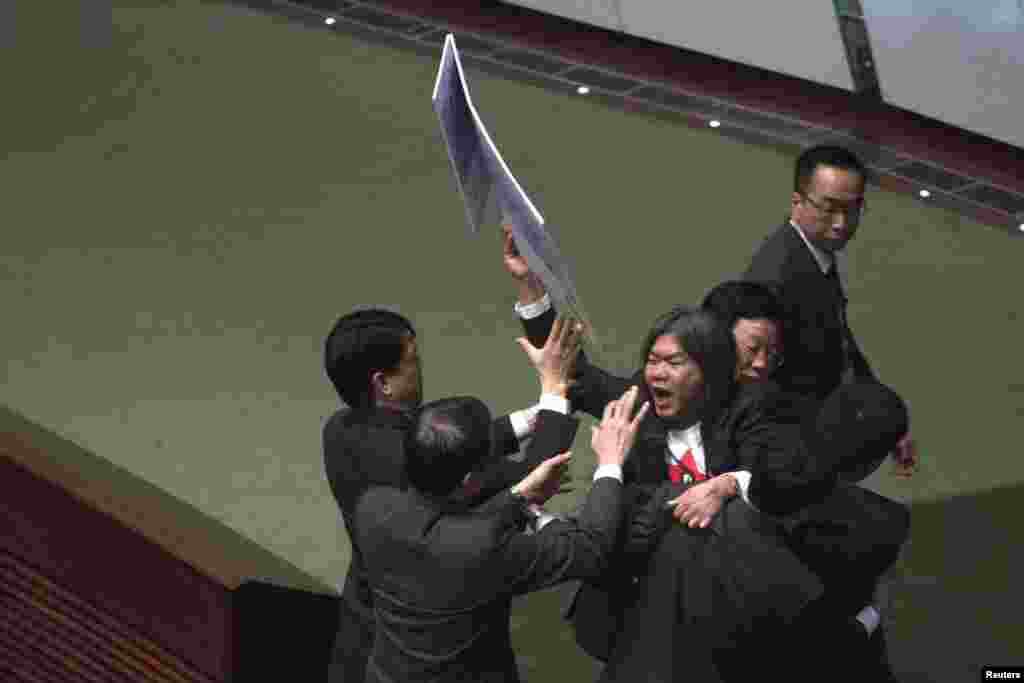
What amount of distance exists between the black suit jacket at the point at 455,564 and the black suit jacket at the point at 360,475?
0.25 meters

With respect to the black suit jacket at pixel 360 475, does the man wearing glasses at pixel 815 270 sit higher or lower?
higher

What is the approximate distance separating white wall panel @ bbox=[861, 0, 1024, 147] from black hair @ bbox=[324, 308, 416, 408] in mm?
3525

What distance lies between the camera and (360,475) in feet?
12.0

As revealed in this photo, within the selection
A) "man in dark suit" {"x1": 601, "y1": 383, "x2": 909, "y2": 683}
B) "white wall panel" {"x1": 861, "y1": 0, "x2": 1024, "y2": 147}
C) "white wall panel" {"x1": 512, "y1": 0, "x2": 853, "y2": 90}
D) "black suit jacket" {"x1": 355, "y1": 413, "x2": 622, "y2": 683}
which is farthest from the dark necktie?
"white wall panel" {"x1": 512, "y1": 0, "x2": 853, "y2": 90}

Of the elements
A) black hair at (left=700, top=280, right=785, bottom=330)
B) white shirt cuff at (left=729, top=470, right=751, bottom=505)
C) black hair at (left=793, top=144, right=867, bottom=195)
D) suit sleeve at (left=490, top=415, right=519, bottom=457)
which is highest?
black hair at (left=793, top=144, right=867, bottom=195)

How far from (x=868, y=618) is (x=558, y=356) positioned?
798 millimetres

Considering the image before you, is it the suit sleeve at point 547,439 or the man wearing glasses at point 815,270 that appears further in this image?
the man wearing glasses at point 815,270

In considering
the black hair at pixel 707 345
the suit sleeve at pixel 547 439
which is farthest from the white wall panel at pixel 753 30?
the suit sleeve at pixel 547 439

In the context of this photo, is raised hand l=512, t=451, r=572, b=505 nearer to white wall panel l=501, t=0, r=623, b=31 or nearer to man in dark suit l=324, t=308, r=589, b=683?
man in dark suit l=324, t=308, r=589, b=683

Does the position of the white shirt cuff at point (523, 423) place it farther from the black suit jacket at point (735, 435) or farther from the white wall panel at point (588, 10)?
the white wall panel at point (588, 10)

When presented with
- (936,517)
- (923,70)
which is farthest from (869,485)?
(923,70)

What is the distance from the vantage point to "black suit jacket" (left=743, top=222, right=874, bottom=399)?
168 inches

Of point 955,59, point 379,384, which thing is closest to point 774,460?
point 379,384

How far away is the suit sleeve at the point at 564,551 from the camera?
3287 millimetres
